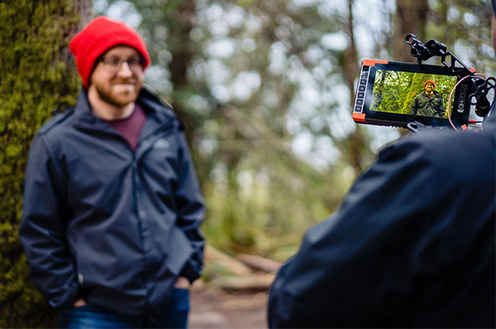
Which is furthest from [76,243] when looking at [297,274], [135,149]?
[297,274]

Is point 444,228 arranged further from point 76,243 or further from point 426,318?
point 76,243

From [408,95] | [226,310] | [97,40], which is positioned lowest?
[226,310]

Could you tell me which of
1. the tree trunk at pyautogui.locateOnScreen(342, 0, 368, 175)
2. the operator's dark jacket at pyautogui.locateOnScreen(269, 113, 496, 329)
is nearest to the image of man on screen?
the operator's dark jacket at pyautogui.locateOnScreen(269, 113, 496, 329)

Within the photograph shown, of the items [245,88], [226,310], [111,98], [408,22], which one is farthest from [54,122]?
[245,88]

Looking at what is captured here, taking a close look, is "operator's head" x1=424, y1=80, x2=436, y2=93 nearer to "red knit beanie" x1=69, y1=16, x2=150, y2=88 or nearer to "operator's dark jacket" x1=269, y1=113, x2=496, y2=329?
"operator's dark jacket" x1=269, y1=113, x2=496, y2=329

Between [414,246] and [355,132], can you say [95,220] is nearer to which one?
[414,246]

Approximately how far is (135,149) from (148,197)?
0.30m

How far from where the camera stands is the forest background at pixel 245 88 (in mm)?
2787

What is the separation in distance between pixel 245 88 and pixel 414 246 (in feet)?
27.9

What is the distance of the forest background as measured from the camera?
2.79 meters

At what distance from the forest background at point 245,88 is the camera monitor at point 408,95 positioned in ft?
7.04

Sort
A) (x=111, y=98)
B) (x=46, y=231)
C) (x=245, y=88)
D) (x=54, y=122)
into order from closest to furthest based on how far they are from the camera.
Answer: (x=46, y=231), (x=54, y=122), (x=111, y=98), (x=245, y=88)

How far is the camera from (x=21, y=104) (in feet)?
9.15

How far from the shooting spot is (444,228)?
96 cm
